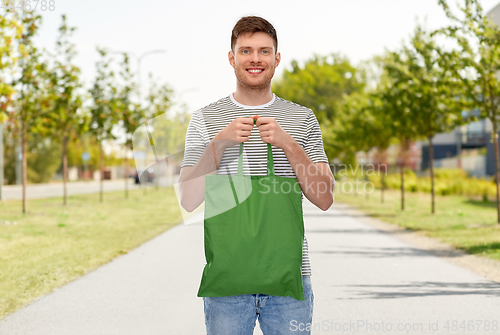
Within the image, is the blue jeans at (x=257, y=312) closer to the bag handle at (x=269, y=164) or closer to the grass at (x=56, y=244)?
the bag handle at (x=269, y=164)

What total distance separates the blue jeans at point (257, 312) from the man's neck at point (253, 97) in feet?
2.56

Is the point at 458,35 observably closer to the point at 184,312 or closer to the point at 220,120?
the point at 184,312

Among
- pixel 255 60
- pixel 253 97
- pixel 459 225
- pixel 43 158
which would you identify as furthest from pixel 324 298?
pixel 43 158

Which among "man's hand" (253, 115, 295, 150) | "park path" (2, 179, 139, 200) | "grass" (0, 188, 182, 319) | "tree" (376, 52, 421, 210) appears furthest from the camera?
"park path" (2, 179, 139, 200)

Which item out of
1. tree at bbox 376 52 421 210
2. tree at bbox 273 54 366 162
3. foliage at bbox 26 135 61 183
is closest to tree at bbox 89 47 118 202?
tree at bbox 376 52 421 210

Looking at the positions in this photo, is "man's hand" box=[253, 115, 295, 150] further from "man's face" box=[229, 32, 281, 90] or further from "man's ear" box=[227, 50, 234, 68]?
"man's ear" box=[227, 50, 234, 68]

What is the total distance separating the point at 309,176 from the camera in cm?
236

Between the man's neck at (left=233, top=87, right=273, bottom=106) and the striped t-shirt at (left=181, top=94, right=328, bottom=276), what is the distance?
22mm

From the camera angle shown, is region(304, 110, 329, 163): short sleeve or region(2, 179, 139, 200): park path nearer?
region(304, 110, 329, 163): short sleeve

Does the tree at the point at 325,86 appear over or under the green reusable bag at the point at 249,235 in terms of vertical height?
over

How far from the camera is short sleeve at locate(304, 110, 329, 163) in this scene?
246cm

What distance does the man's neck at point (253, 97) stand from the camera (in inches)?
97.6

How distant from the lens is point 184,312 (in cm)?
595

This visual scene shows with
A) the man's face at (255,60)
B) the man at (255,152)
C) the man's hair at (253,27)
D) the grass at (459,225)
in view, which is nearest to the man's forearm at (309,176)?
the man at (255,152)
